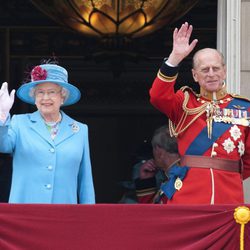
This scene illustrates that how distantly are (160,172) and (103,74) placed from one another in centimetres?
333

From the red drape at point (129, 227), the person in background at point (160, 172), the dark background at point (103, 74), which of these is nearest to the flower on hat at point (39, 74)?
the red drape at point (129, 227)

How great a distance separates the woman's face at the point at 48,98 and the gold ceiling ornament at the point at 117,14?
9.50ft

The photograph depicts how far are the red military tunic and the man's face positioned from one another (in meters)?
0.12

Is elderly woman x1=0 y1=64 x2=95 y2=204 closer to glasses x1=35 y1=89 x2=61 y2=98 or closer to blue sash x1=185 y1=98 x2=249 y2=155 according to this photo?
glasses x1=35 y1=89 x2=61 y2=98

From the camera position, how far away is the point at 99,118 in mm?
11047

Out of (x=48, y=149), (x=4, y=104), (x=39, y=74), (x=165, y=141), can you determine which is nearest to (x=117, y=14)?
(x=165, y=141)

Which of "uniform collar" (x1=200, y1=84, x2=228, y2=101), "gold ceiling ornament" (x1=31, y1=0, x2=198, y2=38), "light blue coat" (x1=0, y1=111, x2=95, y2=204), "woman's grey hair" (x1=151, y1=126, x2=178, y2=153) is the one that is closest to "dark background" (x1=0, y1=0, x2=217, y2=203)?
"gold ceiling ornament" (x1=31, y1=0, x2=198, y2=38)

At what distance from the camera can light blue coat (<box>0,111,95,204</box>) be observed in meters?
5.71

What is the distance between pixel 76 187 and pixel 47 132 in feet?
1.05

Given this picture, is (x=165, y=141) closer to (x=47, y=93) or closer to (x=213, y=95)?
(x=213, y=95)

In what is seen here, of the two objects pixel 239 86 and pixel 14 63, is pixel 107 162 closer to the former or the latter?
pixel 14 63

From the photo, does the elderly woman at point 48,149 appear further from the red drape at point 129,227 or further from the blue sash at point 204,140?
the blue sash at point 204,140

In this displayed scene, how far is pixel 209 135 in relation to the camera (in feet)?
19.2

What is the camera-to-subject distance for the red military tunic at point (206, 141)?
5.82 m
